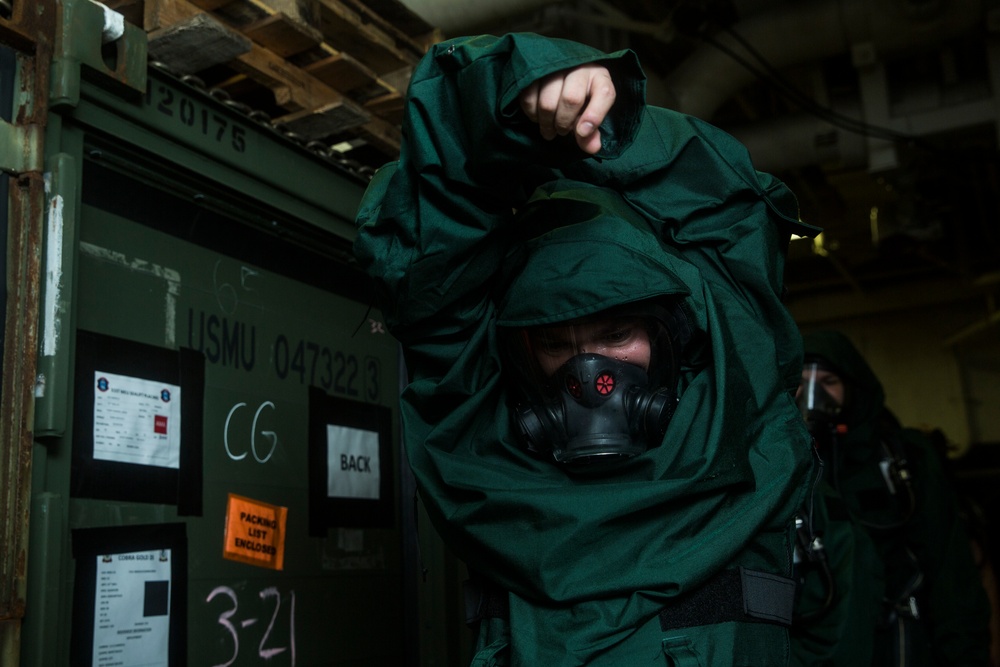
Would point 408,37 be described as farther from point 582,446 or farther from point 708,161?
point 582,446

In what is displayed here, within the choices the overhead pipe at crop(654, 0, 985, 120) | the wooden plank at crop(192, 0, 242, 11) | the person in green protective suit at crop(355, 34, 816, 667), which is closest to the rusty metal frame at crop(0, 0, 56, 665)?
the wooden plank at crop(192, 0, 242, 11)

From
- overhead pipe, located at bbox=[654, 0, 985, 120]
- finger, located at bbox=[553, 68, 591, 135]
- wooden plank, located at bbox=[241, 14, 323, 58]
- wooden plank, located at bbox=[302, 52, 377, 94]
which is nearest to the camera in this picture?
finger, located at bbox=[553, 68, 591, 135]

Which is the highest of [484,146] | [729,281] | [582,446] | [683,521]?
[484,146]

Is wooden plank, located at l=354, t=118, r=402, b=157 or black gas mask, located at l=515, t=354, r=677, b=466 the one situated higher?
wooden plank, located at l=354, t=118, r=402, b=157

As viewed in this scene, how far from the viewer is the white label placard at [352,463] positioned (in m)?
3.24

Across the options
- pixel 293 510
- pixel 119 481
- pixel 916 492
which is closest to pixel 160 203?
pixel 119 481

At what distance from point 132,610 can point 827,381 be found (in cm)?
324

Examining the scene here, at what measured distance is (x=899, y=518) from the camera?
434 centimetres

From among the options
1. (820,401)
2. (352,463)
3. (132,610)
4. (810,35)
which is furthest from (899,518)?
(132,610)

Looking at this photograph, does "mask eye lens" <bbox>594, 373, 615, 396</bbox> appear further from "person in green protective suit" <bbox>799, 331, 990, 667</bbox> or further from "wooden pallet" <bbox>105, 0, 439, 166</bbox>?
"person in green protective suit" <bbox>799, 331, 990, 667</bbox>

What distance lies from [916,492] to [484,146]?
3.43m

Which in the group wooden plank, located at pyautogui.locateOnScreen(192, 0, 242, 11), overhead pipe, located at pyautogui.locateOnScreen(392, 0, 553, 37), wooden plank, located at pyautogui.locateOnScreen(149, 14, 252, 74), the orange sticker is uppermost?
overhead pipe, located at pyautogui.locateOnScreen(392, 0, 553, 37)

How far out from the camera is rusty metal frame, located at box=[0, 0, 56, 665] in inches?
80.6

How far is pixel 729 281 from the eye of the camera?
215 centimetres
